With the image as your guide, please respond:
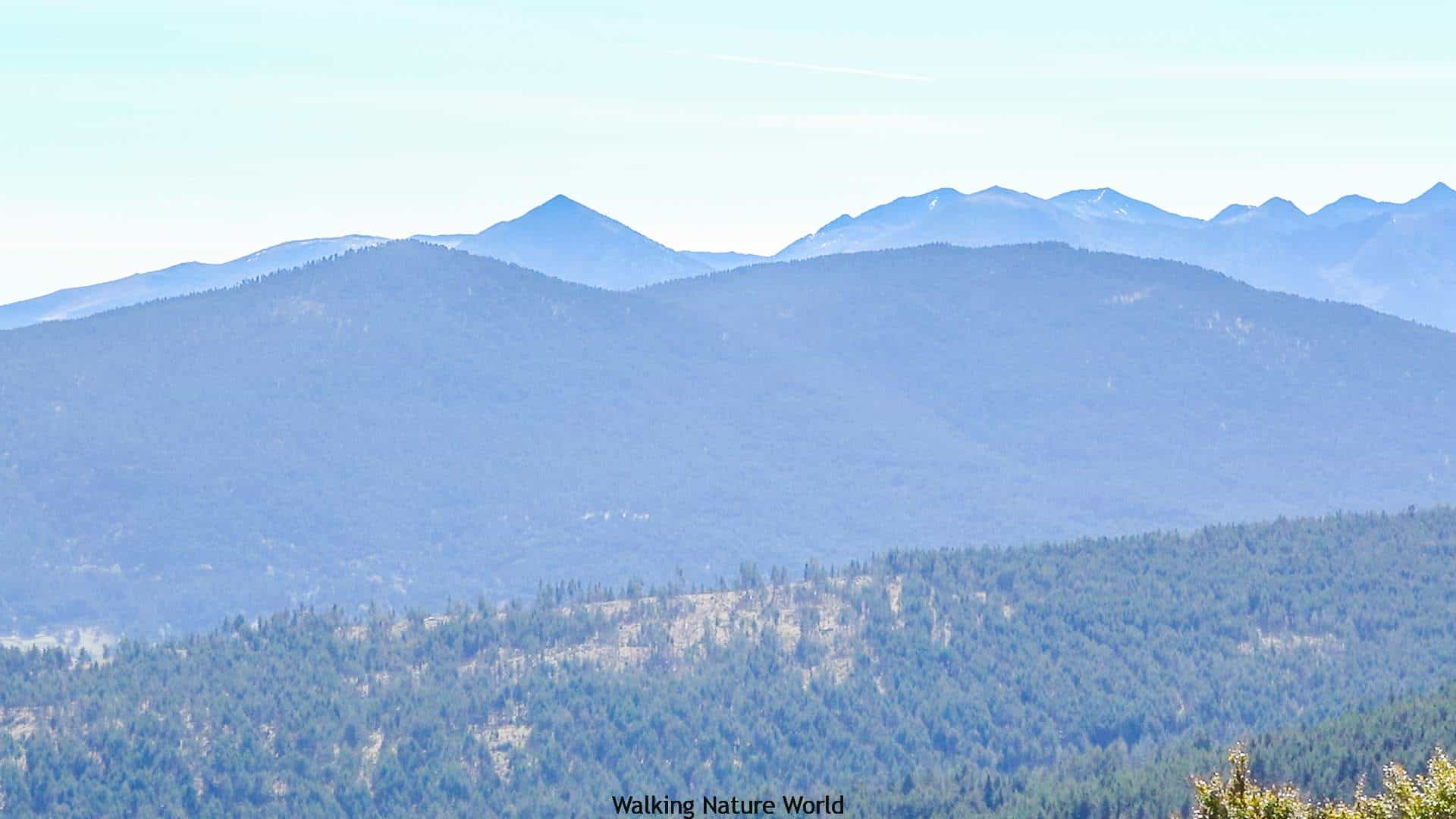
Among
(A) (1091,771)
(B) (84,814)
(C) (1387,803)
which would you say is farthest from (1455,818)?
(B) (84,814)

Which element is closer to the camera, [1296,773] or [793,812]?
[1296,773]

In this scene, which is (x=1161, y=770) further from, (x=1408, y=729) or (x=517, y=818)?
(x=517, y=818)

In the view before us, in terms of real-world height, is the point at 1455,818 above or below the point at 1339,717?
above

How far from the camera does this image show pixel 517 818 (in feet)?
654

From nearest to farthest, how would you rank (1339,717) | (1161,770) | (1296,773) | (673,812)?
1. (1296,773)
2. (1161,770)
3. (1339,717)
4. (673,812)

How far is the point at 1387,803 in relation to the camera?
64.2 meters

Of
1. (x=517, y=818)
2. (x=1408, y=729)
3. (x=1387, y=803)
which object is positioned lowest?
(x=517, y=818)

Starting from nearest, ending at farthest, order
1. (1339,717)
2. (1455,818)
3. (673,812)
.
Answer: (1455,818) < (1339,717) < (673,812)

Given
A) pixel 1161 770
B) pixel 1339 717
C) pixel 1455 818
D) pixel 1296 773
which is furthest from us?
pixel 1339 717

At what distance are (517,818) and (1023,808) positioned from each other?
2145 inches

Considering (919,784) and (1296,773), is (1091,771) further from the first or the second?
(1296,773)

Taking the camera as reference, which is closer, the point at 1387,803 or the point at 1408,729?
the point at 1387,803

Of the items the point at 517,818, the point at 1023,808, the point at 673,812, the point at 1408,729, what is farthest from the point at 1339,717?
the point at 517,818

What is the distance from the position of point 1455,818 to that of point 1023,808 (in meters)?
106
